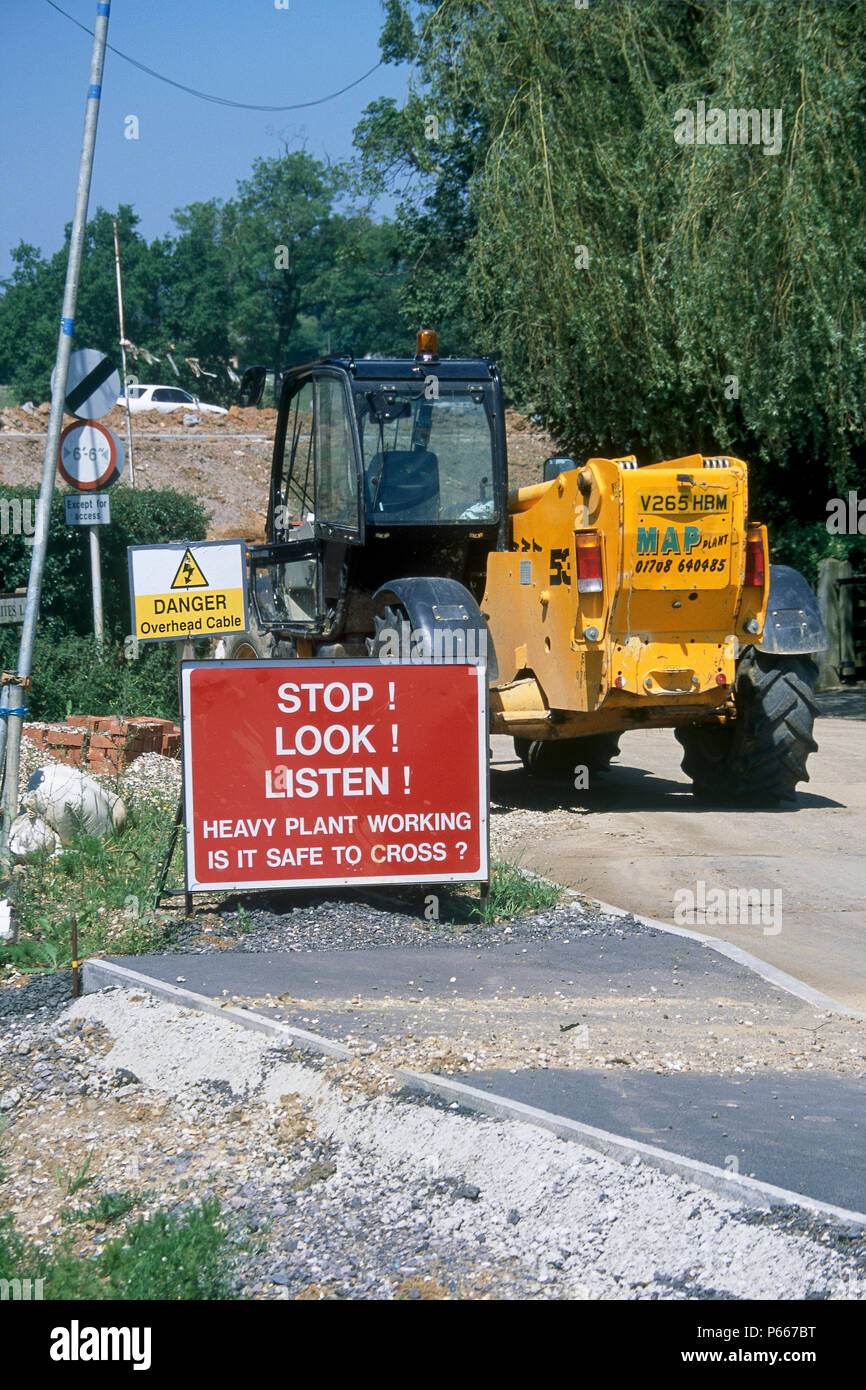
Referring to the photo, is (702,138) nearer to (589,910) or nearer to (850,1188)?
(589,910)

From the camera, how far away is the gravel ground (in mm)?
3480

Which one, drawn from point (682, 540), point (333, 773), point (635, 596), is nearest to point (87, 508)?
point (635, 596)

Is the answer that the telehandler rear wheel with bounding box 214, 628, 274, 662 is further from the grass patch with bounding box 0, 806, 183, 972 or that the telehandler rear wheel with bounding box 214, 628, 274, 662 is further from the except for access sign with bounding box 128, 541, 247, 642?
the grass patch with bounding box 0, 806, 183, 972

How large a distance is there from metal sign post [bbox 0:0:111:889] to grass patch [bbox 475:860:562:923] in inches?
94.3

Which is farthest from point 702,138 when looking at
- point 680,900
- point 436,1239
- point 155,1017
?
point 436,1239

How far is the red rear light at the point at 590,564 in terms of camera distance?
29.7 feet

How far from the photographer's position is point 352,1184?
4086 millimetres

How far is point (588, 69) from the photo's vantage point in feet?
47.8

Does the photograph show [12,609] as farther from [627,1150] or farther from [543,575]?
[627,1150]

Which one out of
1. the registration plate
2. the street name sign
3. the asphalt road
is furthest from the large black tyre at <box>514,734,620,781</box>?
the street name sign

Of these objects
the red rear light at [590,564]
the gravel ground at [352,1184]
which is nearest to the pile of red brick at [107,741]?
the red rear light at [590,564]

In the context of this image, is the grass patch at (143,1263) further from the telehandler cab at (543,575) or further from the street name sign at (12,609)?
the telehandler cab at (543,575)

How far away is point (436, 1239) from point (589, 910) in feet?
10.9

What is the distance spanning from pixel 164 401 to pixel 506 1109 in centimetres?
4049
